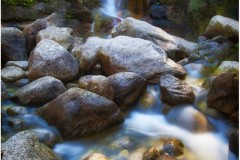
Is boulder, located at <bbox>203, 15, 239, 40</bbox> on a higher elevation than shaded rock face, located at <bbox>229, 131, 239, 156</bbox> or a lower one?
higher

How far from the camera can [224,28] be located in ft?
25.7

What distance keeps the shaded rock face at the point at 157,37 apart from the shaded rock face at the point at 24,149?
422cm

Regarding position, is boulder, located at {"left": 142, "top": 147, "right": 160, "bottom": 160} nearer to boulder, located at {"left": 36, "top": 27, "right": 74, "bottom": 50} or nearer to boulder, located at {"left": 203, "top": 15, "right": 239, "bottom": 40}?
boulder, located at {"left": 36, "top": 27, "right": 74, "bottom": 50}

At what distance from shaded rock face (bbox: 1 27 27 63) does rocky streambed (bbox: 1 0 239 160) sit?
0.9 inches

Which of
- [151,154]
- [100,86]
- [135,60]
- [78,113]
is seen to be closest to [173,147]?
[151,154]

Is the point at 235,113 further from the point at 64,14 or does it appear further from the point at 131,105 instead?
the point at 64,14

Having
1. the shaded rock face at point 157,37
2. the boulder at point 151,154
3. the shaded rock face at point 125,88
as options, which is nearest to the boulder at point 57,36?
the shaded rock face at point 157,37

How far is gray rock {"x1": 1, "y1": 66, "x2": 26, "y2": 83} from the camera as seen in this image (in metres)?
5.48

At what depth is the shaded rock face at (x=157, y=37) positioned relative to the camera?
678 centimetres

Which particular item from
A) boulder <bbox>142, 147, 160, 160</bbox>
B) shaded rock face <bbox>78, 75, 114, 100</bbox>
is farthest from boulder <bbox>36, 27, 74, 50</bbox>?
boulder <bbox>142, 147, 160, 160</bbox>

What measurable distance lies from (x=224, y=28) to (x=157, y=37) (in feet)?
6.83

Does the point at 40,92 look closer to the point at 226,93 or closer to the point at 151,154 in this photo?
the point at 151,154

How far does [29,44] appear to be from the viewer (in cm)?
712

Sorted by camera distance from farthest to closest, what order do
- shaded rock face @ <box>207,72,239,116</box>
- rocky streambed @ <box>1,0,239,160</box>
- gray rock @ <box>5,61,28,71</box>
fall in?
gray rock @ <box>5,61,28,71</box> < shaded rock face @ <box>207,72,239,116</box> < rocky streambed @ <box>1,0,239,160</box>
